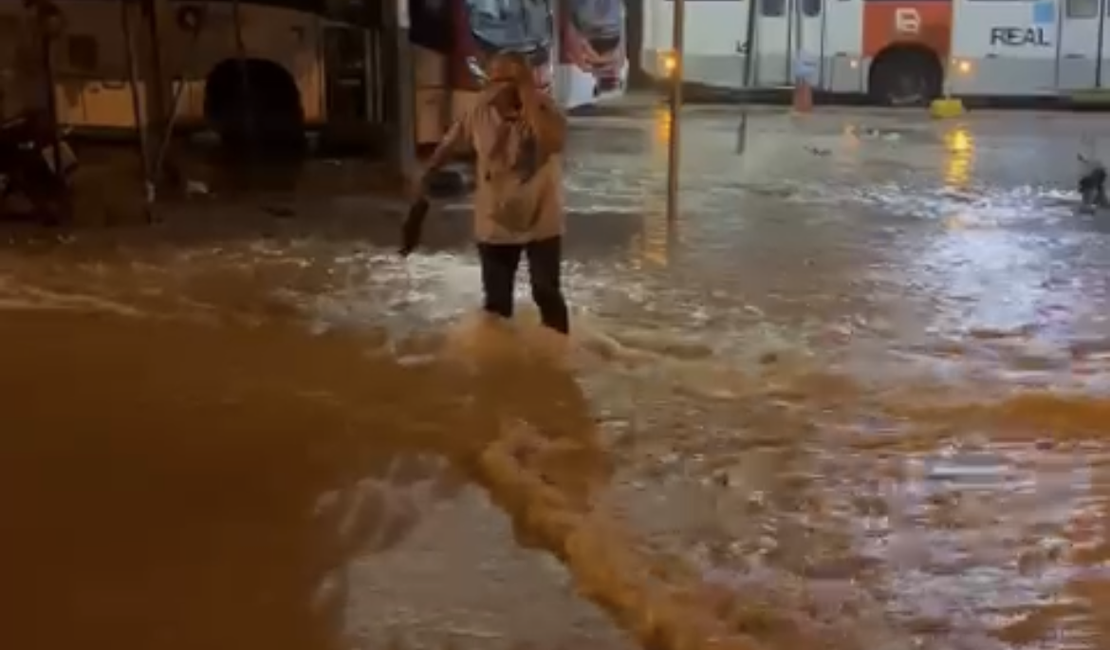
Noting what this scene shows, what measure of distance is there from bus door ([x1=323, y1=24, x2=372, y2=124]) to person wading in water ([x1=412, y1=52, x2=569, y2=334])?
7.81 m

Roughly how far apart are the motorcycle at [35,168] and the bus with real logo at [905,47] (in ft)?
47.3

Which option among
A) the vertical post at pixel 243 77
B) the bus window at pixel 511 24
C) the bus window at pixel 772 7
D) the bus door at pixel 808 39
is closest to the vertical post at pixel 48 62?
the vertical post at pixel 243 77

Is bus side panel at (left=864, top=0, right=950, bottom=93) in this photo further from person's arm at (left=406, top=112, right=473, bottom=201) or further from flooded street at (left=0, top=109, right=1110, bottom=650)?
person's arm at (left=406, top=112, right=473, bottom=201)

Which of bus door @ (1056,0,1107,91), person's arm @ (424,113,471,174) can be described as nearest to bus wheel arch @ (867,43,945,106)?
bus door @ (1056,0,1107,91)

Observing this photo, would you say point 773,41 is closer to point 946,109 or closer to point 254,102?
point 946,109

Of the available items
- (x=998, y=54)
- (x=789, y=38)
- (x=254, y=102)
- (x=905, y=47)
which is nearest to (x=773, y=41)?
(x=789, y=38)

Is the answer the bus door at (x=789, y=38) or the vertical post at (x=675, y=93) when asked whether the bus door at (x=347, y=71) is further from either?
the bus door at (x=789, y=38)

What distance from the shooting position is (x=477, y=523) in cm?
594

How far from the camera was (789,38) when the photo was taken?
26.7 m

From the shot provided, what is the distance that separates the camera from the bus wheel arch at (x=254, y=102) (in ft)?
54.3

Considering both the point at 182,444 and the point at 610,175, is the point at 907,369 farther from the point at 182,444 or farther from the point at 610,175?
the point at 610,175

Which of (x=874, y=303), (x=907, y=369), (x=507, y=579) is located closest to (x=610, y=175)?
(x=874, y=303)

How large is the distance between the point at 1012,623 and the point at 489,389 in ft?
10.8

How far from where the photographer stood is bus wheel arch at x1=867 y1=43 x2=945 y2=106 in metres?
27.1
